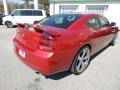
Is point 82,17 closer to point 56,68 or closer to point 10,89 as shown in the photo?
point 56,68

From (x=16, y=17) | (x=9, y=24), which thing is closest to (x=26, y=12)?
(x=16, y=17)

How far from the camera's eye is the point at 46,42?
3.06 metres

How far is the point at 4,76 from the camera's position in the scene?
12.3 feet

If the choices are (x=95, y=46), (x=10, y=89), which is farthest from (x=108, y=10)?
(x=10, y=89)

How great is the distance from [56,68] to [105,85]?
1.25 metres

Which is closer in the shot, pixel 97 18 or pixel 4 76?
pixel 4 76

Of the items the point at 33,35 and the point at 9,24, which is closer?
the point at 33,35

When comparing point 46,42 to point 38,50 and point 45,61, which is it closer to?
point 38,50

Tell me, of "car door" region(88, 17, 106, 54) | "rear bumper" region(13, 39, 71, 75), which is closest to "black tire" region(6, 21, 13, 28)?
"car door" region(88, 17, 106, 54)

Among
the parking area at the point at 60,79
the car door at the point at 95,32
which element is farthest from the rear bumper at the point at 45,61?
the car door at the point at 95,32

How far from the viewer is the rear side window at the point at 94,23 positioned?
4302mm

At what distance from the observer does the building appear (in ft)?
43.9

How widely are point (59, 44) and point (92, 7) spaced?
39.5ft

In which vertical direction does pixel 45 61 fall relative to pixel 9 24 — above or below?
above
